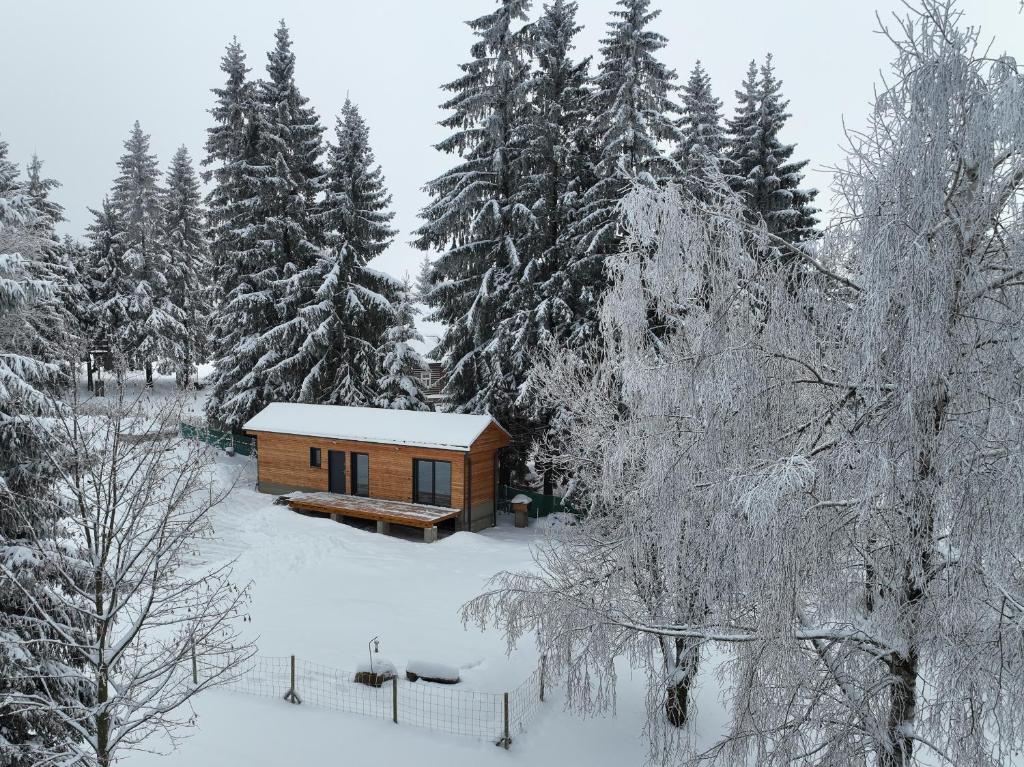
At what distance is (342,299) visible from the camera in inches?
992

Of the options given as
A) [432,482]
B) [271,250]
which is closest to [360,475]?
[432,482]

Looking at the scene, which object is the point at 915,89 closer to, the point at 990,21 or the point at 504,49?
the point at 990,21

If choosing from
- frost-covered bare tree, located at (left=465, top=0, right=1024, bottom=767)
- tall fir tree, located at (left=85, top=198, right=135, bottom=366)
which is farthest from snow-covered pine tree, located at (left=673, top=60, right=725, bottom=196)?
tall fir tree, located at (left=85, top=198, right=135, bottom=366)

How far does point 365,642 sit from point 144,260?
30454 millimetres

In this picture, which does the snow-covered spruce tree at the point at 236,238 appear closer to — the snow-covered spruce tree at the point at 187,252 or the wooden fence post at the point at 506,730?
the snow-covered spruce tree at the point at 187,252

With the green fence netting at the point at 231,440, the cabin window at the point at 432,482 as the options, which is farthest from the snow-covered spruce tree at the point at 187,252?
the cabin window at the point at 432,482

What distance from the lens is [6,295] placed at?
24.5 ft

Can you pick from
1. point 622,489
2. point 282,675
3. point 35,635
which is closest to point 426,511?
point 282,675

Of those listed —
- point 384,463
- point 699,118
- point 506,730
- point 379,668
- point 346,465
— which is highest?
point 699,118

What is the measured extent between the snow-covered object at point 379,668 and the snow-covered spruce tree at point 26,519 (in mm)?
4183

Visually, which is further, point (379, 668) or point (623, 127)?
point (623, 127)

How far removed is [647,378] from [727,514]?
262 cm

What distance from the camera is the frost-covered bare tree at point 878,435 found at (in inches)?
183

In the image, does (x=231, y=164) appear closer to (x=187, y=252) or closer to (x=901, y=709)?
(x=187, y=252)
